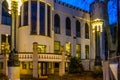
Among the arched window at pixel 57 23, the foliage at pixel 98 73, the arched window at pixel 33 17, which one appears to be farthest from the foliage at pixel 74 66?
the foliage at pixel 98 73

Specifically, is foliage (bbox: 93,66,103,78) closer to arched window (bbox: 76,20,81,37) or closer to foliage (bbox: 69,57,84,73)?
foliage (bbox: 69,57,84,73)

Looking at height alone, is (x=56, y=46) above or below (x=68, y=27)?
below

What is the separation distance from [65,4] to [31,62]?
12441 mm

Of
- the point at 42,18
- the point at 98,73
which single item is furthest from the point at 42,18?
the point at 98,73

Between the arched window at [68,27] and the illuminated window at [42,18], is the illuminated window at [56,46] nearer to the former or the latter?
→ the arched window at [68,27]

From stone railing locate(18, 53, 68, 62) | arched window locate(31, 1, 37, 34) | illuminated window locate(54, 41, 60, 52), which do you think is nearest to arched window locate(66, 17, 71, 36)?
illuminated window locate(54, 41, 60, 52)

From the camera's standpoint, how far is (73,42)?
41188 millimetres

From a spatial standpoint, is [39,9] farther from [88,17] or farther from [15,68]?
[15,68]

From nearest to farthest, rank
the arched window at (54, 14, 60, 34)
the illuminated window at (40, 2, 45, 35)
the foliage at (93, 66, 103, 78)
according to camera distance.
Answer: the foliage at (93, 66, 103, 78)
the illuminated window at (40, 2, 45, 35)
the arched window at (54, 14, 60, 34)

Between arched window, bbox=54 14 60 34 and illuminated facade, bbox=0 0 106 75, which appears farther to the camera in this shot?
arched window, bbox=54 14 60 34

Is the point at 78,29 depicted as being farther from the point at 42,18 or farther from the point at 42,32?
the point at 42,32

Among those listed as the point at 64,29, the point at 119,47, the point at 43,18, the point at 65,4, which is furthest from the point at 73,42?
the point at 119,47

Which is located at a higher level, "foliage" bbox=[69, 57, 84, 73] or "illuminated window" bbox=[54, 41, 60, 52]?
"illuminated window" bbox=[54, 41, 60, 52]

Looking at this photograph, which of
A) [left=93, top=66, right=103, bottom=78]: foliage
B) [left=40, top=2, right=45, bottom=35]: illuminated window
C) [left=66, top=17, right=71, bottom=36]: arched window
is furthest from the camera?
[left=66, top=17, right=71, bottom=36]: arched window
